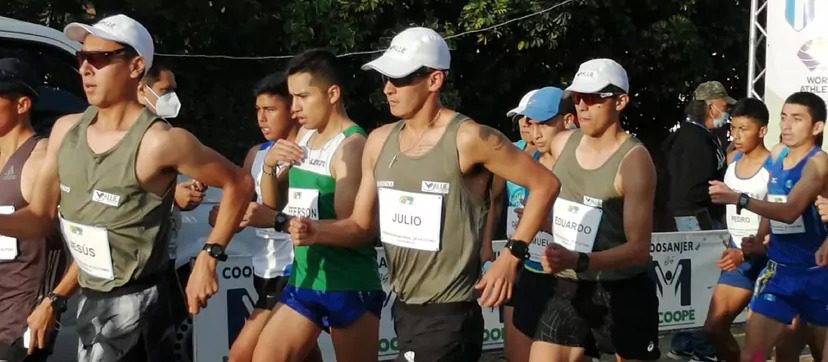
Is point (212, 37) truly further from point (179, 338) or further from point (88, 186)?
point (88, 186)

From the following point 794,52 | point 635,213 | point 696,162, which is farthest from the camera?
point 794,52

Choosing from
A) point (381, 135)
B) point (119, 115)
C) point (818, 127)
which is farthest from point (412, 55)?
point (818, 127)

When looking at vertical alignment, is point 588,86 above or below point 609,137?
above

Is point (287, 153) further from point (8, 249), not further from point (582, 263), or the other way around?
point (582, 263)

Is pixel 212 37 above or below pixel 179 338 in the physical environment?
above

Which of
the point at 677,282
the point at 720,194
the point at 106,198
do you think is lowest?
the point at 677,282

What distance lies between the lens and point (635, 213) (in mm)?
5734

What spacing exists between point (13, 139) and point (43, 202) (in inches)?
24.5

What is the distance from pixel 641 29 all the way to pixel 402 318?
41.8 ft

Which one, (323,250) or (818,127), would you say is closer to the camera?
(323,250)

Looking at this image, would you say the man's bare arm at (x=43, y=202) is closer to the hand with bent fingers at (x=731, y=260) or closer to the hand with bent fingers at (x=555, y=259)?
the hand with bent fingers at (x=555, y=259)

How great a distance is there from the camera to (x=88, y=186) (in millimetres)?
4758

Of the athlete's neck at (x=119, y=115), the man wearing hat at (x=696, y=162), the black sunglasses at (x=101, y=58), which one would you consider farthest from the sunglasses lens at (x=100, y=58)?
the man wearing hat at (x=696, y=162)

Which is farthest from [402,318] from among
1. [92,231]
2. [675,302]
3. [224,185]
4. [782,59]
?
[782,59]
